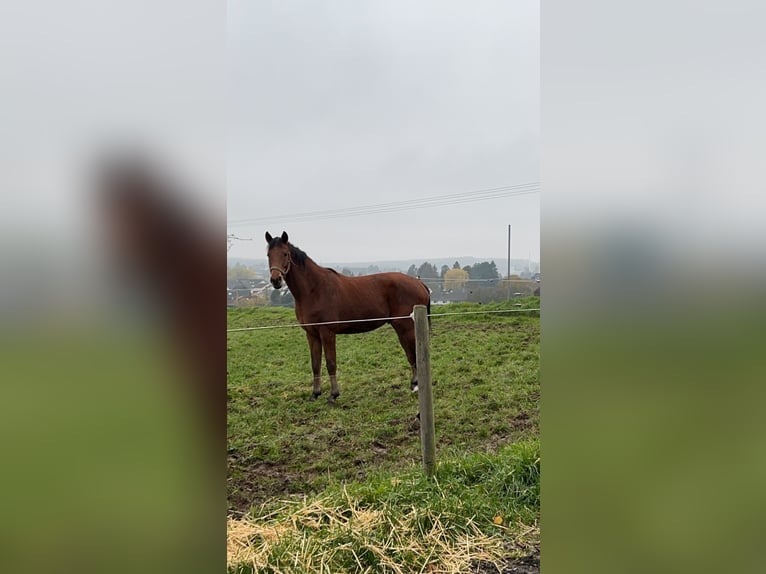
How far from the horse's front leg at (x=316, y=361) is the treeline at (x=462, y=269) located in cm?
416

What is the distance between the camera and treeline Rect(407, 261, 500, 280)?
880 centimetres

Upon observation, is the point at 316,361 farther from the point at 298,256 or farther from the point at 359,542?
the point at 359,542

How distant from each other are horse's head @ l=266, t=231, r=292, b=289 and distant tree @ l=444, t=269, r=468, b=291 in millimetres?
4448

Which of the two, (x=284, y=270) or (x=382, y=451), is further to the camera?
(x=284, y=270)

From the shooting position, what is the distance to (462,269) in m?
8.87

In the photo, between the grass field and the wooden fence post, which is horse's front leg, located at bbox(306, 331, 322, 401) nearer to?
the grass field

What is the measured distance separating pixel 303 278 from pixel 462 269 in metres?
4.37

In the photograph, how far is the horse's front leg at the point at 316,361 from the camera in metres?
4.54

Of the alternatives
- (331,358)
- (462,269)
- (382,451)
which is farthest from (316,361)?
(462,269)

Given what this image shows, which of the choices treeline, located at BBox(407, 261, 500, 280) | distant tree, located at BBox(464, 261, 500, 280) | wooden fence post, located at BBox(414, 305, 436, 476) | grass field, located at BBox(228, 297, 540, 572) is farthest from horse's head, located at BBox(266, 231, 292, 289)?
distant tree, located at BBox(464, 261, 500, 280)
